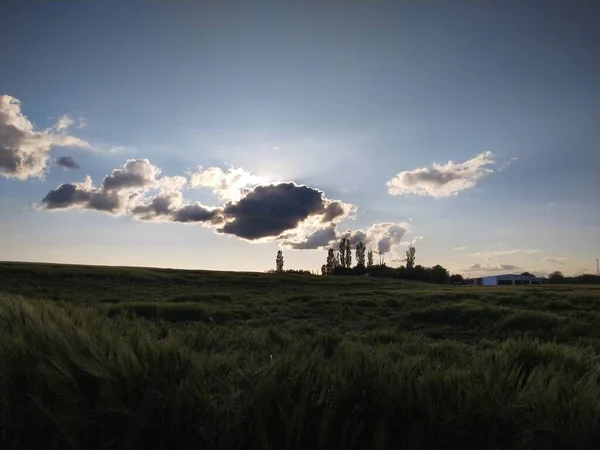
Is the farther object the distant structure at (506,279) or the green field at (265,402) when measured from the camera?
the distant structure at (506,279)

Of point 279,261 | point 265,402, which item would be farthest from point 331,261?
point 265,402

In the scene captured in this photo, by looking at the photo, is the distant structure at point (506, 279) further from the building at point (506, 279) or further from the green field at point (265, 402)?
the green field at point (265, 402)

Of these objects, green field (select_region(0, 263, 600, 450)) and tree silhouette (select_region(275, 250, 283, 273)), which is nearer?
green field (select_region(0, 263, 600, 450))

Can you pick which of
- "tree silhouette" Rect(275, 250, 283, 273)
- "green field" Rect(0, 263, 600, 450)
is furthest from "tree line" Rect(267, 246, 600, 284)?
"green field" Rect(0, 263, 600, 450)

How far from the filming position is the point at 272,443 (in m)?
2.51

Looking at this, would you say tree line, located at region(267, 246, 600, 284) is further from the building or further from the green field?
the green field

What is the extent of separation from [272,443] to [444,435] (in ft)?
3.08

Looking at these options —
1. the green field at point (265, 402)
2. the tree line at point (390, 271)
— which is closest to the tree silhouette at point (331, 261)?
the tree line at point (390, 271)

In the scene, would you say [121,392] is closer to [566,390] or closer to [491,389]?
[491,389]

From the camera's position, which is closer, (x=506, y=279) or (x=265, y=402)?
(x=265, y=402)

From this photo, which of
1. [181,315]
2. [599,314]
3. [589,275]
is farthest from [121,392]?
[589,275]

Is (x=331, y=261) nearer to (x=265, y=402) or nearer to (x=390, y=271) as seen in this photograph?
(x=390, y=271)

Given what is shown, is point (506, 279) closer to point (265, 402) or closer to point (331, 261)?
point (331, 261)

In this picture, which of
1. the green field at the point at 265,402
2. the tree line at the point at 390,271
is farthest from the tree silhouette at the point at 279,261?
the green field at the point at 265,402
